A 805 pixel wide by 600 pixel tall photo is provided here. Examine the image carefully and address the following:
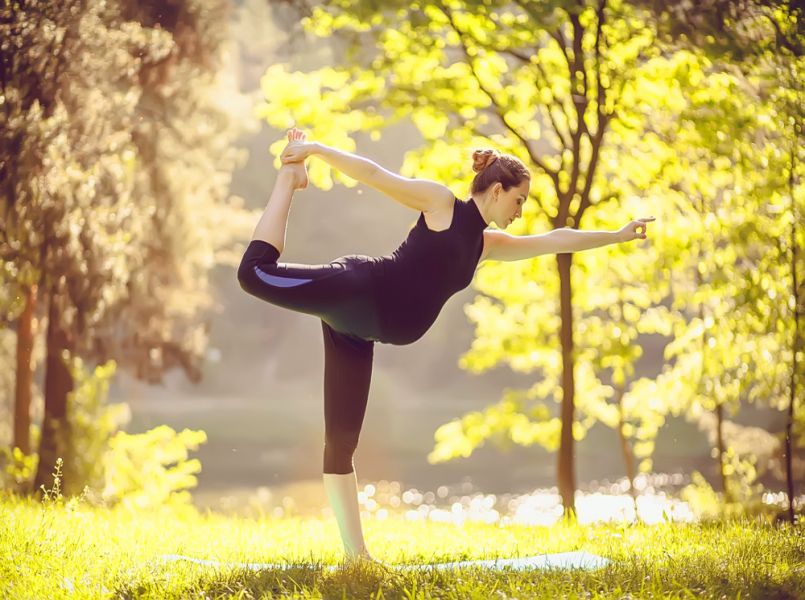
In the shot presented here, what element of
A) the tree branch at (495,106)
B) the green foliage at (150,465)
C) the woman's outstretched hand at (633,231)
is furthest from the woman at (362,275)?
the green foliage at (150,465)

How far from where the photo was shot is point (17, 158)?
5867 millimetres

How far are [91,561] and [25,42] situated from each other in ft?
11.4

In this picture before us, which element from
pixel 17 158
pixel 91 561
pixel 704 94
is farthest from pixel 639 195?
pixel 91 561

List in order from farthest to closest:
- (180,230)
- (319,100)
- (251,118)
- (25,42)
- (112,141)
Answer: (251,118) < (180,230) < (319,100) < (112,141) < (25,42)

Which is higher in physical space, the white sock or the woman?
the woman

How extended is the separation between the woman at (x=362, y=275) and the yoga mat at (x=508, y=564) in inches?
13.4

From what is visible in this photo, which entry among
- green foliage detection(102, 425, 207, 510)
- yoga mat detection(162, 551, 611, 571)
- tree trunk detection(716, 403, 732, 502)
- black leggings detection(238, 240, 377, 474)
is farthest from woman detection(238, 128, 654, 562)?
tree trunk detection(716, 403, 732, 502)

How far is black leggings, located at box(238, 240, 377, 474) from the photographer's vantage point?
13.3 feet

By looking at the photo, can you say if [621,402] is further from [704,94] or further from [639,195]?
[704,94]

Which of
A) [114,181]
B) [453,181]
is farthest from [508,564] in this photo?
[114,181]

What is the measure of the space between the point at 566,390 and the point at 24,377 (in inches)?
262

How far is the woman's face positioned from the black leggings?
72 cm

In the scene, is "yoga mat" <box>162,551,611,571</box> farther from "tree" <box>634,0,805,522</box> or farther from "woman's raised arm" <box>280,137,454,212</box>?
"tree" <box>634,0,805,522</box>

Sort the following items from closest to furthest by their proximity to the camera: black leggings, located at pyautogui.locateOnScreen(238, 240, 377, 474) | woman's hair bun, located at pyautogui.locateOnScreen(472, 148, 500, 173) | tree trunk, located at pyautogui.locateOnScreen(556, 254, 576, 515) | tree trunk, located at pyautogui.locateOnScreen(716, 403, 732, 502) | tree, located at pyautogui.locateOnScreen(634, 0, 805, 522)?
A: black leggings, located at pyautogui.locateOnScreen(238, 240, 377, 474) → woman's hair bun, located at pyautogui.locateOnScreen(472, 148, 500, 173) → tree, located at pyautogui.locateOnScreen(634, 0, 805, 522) → tree trunk, located at pyautogui.locateOnScreen(556, 254, 576, 515) → tree trunk, located at pyautogui.locateOnScreen(716, 403, 732, 502)
